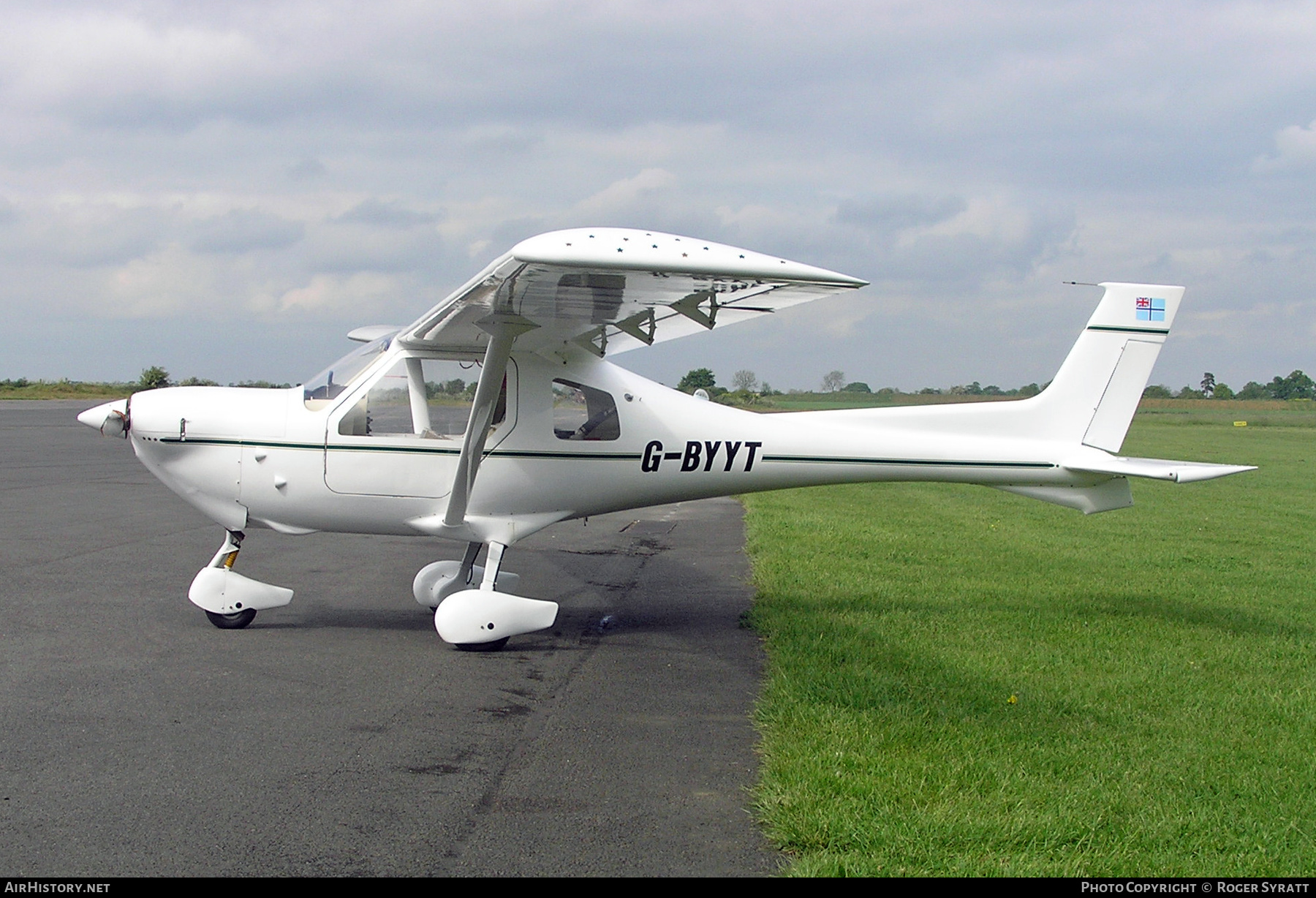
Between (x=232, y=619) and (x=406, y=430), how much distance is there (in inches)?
71.6

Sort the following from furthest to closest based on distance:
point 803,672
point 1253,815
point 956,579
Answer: point 956,579, point 803,672, point 1253,815

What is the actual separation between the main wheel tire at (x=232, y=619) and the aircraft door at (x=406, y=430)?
110cm

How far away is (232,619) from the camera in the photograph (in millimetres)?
7180

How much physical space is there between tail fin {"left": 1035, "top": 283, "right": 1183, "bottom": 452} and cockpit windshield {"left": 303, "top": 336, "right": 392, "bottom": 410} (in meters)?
5.37

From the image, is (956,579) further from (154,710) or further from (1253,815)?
(154,710)

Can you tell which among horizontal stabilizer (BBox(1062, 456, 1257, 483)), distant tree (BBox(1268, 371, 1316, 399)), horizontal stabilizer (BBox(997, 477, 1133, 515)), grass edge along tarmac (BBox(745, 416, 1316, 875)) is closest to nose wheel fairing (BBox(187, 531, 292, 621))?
grass edge along tarmac (BBox(745, 416, 1316, 875))

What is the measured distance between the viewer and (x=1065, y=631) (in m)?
7.54

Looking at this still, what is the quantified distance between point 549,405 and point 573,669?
2025 mm

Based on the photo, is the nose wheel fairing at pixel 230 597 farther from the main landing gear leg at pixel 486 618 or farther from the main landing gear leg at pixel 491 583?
the main landing gear leg at pixel 491 583

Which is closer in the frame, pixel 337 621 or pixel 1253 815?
pixel 1253 815

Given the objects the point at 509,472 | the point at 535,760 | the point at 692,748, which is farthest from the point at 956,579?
the point at 535,760

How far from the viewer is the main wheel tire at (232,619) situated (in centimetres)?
715

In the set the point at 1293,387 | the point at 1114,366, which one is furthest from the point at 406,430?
the point at 1293,387

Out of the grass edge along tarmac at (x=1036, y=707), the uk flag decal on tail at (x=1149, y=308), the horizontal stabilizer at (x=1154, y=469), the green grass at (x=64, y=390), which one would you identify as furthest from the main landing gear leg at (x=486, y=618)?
the green grass at (x=64, y=390)
